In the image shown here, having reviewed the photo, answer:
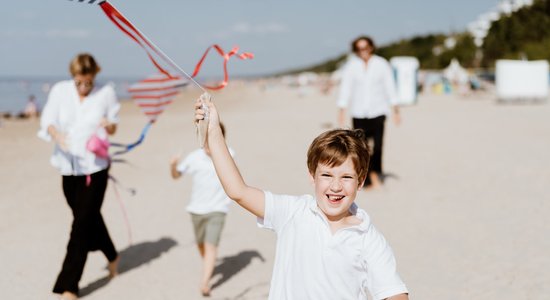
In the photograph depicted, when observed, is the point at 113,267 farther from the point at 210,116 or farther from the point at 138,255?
the point at 210,116

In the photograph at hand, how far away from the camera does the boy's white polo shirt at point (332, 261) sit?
2175 mm

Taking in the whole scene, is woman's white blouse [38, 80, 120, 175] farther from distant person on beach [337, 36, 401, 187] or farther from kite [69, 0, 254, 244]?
distant person on beach [337, 36, 401, 187]

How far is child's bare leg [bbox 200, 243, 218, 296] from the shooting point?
4.61 metres

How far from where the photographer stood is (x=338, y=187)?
221 centimetres

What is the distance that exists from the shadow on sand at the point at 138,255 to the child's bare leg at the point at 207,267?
0.95m

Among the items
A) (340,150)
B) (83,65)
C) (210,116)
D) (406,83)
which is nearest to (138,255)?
(83,65)

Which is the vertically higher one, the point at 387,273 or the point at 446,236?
the point at 387,273

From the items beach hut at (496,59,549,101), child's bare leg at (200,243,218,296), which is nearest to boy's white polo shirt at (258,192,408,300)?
child's bare leg at (200,243,218,296)

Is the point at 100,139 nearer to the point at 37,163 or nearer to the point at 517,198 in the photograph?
the point at 517,198

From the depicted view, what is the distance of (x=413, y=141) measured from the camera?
13914 mm

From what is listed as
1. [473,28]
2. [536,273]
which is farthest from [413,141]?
[473,28]

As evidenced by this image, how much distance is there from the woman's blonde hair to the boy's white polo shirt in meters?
2.76

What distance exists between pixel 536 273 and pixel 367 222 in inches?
128

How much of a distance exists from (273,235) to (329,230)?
4177 millimetres
